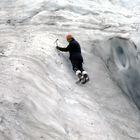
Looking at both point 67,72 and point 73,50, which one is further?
point 73,50

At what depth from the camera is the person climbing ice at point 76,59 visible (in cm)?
1359

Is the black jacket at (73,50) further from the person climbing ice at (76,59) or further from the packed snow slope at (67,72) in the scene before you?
the packed snow slope at (67,72)

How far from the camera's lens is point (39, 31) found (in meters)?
15.5

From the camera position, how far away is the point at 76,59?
45.2 ft

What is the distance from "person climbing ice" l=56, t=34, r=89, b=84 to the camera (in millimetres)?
13594

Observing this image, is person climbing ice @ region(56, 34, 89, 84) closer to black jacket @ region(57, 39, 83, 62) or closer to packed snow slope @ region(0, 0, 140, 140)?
black jacket @ region(57, 39, 83, 62)

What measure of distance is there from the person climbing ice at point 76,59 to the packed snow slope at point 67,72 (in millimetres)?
226

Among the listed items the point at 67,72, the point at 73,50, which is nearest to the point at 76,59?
the point at 73,50

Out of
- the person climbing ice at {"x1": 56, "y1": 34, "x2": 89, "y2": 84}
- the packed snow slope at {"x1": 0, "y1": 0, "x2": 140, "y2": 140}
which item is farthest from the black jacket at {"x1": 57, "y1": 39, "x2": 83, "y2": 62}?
the packed snow slope at {"x1": 0, "y1": 0, "x2": 140, "y2": 140}

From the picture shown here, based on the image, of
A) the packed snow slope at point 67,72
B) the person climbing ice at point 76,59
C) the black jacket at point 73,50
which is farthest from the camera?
the black jacket at point 73,50

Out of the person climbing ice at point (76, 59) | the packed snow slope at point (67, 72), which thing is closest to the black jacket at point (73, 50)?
the person climbing ice at point (76, 59)

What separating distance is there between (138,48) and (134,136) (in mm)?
3942

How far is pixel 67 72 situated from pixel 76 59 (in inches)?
20.5

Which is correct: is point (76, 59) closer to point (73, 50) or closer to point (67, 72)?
point (73, 50)
